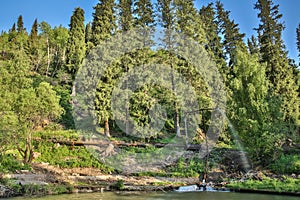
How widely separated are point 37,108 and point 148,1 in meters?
17.0

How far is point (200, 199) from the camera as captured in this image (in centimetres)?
1223

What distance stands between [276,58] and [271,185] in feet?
54.7

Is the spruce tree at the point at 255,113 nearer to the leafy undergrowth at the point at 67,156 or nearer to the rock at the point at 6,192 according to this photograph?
the leafy undergrowth at the point at 67,156

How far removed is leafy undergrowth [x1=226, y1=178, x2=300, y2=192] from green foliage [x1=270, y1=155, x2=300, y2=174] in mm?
2232

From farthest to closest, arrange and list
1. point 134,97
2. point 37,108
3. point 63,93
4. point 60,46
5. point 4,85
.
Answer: point 60,46, point 63,93, point 134,97, point 4,85, point 37,108

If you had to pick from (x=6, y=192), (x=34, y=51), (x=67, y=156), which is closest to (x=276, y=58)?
(x=67, y=156)

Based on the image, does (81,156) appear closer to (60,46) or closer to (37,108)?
(37,108)

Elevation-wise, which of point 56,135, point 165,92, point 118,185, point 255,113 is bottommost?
point 118,185

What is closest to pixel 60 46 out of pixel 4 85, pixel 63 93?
pixel 63 93

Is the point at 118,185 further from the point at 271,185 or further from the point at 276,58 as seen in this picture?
the point at 276,58

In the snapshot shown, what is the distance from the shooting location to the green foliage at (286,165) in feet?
55.8

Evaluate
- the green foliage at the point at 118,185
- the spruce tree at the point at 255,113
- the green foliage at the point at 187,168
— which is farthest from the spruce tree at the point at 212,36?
the green foliage at the point at 118,185

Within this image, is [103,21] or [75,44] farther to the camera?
[75,44]

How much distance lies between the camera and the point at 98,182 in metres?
15.7
